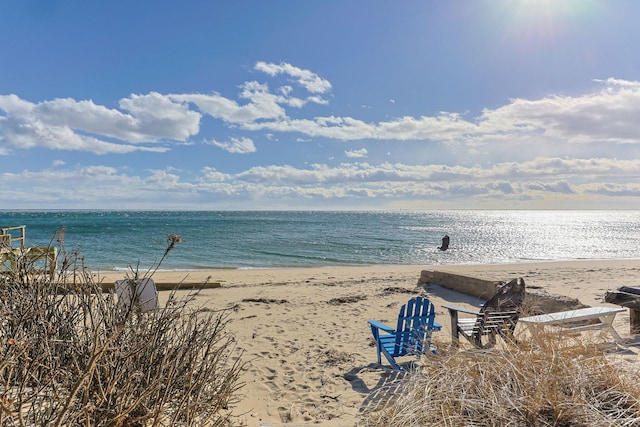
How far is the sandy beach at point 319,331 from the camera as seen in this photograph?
12.5 feet

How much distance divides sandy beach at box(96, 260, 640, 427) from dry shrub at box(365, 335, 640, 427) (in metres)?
0.42

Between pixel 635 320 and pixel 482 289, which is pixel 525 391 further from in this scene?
pixel 482 289

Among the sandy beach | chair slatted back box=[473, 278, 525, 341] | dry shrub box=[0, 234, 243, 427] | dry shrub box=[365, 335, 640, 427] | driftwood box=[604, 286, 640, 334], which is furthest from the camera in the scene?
driftwood box=[604, 286, 640, 334]

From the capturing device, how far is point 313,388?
13.9 feet

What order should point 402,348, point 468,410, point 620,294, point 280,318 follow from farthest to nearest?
point 280,318, point 620,294, point 402,348, point 468,410

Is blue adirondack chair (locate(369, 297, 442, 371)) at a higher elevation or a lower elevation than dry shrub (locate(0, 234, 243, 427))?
lower

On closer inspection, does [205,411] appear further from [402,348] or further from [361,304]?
[361,304]

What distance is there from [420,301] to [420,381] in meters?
2.38

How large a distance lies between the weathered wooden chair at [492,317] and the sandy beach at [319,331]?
36 centimetres

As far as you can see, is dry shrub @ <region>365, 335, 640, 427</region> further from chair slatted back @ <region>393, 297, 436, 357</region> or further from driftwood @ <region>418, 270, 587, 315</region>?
driftwood @ <region>418, 270, 587, 315</region>

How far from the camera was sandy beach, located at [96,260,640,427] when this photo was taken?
382cm

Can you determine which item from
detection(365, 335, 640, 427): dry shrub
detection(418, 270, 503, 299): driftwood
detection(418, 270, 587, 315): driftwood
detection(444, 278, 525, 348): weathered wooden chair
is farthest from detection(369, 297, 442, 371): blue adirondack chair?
detection(418, 270, 503, 299): driftwood

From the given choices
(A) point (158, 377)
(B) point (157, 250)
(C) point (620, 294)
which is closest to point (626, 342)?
(C) point (620, 294)

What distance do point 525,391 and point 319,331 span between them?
14.7 ft
